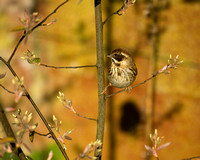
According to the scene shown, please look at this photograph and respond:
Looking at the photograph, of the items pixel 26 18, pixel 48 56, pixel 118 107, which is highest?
pixel 26 18

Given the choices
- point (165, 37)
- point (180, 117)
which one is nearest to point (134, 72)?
point (165, 37)

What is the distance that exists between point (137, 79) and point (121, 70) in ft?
1.64

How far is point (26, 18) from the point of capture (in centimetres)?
111

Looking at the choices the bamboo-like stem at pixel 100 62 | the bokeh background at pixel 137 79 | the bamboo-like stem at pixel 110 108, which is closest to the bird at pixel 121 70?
the bokeh background at pixel 137 79

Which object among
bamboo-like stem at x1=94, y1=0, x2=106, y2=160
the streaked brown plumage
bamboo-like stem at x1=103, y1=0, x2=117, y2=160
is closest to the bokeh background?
bamboo-like stem at x1=103, y1=0, x2=117, y2=160

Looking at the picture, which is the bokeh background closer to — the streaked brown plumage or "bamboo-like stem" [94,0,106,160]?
the streaked brown plumage

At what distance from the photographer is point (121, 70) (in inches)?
89.0

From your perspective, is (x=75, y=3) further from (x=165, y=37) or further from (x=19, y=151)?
(x=19, y=151)

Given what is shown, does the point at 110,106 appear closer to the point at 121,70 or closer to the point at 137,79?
the point at 137,79

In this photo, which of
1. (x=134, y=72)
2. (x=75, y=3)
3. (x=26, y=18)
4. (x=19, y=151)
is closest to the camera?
(x=26, y=18)

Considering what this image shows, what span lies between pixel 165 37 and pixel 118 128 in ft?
3.28

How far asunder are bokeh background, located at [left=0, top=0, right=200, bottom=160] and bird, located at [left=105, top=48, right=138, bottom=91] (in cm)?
24

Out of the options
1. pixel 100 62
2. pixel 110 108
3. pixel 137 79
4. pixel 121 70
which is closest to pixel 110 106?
pixel 110 108

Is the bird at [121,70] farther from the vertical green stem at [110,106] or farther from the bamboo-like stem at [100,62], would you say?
the bamboo-like stem at [100,62]
